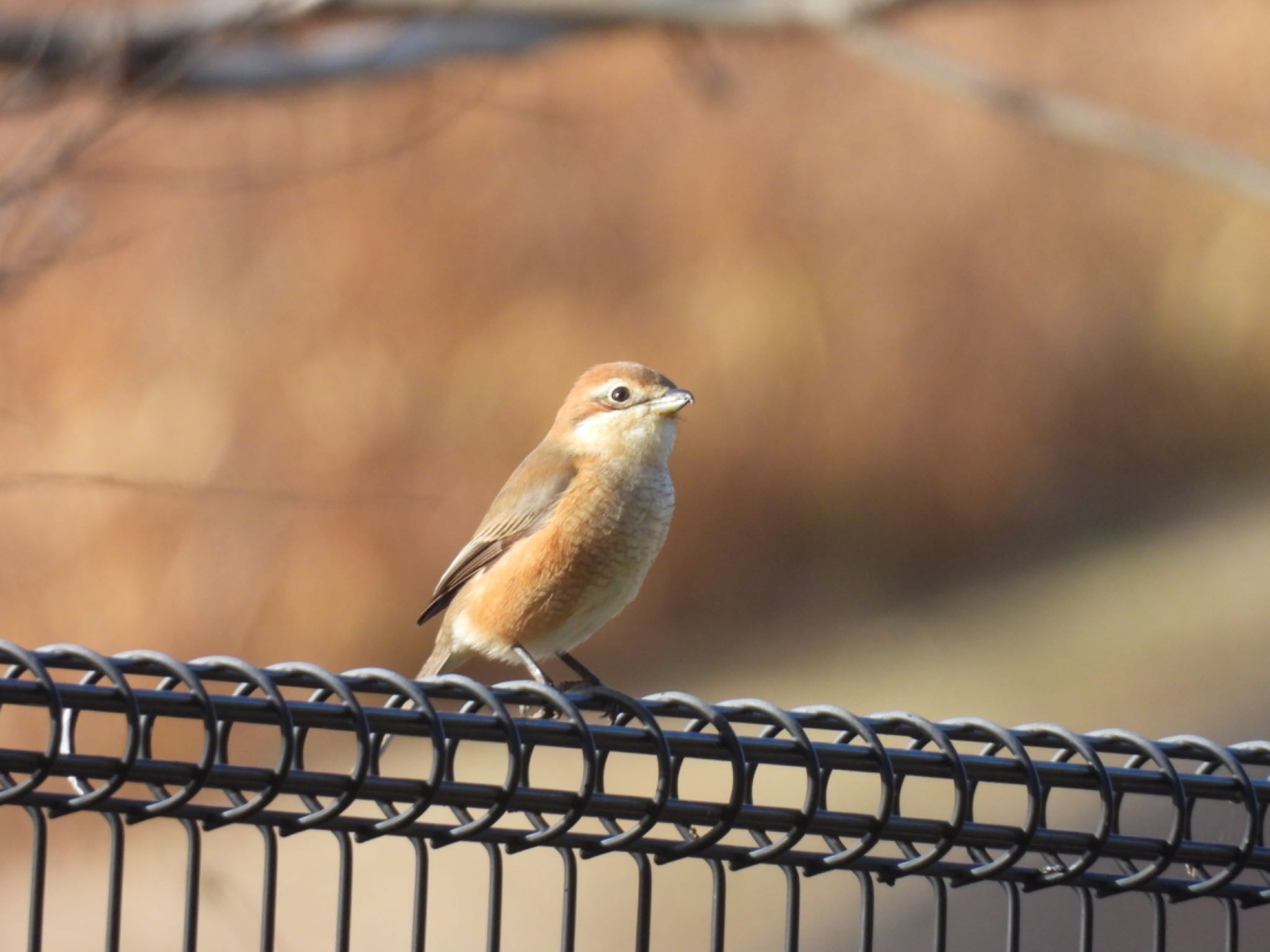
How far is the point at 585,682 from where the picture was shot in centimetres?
319

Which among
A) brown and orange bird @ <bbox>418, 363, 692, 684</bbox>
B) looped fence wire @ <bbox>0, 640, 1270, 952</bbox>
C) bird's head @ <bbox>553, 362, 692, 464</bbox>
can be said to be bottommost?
looped fence wire @ <bbox>0, 640, 1270, 952</bbox>

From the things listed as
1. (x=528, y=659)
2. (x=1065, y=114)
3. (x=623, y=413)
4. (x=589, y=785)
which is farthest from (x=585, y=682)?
(x=1065, y=114)

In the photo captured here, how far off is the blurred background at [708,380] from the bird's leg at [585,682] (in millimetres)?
2220

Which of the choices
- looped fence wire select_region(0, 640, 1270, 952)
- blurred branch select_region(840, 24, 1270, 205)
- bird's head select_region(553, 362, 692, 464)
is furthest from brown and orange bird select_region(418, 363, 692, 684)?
looped fence wire select_region(0, 640, 1270, 952)

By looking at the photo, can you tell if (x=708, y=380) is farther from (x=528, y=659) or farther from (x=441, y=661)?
(x=528, y=659)

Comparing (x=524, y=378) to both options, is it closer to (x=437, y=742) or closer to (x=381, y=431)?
(x=381, y=431)

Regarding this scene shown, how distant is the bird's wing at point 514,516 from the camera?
11.8 ft

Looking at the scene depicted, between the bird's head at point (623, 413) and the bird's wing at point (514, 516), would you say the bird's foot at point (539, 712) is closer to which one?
the bird's wing at point (514, 516)

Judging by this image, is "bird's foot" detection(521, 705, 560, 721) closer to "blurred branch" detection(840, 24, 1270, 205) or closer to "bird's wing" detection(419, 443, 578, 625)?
"bird's wing" detection(419, 443, 578, 625)

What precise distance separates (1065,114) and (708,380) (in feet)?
7.63

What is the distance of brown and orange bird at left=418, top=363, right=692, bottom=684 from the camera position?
3.46 metres

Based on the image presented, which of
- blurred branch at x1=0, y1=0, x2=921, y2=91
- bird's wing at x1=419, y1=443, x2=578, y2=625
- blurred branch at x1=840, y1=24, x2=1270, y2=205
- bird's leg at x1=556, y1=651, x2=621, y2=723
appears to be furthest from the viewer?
blurred branch at x1=840, y1=24, x2=1270, y2=205

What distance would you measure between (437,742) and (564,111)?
517 cm

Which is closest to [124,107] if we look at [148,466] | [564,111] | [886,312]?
[148,466]
